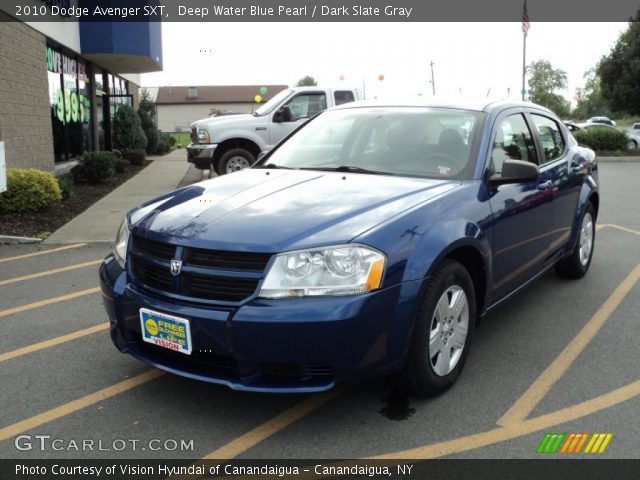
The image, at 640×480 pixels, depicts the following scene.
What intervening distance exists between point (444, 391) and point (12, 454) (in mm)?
2197

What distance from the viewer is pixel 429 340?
327cm

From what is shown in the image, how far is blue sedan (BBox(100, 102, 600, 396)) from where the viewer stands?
289 centimetres

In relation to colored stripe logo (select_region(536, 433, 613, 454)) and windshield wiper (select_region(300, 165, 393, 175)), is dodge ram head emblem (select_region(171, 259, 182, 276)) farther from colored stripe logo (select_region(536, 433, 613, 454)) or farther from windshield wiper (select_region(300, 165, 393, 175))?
colored stripe logo (select_region(536, 433, 613, 454))

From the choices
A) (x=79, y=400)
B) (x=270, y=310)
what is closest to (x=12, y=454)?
(x=79, y=400)

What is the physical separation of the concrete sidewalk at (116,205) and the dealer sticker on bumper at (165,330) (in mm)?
5139

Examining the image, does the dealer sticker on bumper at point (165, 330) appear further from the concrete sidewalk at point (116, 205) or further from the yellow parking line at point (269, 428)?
the concrete sidewalk at point (116, 205)

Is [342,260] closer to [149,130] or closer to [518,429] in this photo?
[518,429]

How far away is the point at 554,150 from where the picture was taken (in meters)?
5.23

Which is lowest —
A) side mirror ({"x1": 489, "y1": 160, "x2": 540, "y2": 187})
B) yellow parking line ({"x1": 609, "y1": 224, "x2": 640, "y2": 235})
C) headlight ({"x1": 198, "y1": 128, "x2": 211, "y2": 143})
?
yellow parking line ({"x1": 609, "y1": 224, "x2": 640, "y2": 235})

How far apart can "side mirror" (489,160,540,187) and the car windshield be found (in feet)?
0.60

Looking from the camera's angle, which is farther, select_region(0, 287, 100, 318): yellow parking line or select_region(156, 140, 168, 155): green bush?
select_region(156, 140, 168, 155): green bush

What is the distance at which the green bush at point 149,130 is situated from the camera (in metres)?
24.4

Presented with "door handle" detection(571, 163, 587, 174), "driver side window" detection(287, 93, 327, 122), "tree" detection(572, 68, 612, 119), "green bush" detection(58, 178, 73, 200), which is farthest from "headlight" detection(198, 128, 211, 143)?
"tree" detection(572, 68, 612, 119)

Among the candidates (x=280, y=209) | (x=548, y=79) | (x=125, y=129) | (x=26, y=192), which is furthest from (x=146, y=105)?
(x=548, y=79)
